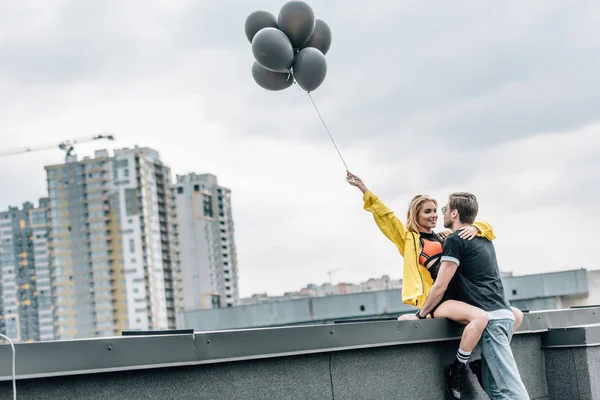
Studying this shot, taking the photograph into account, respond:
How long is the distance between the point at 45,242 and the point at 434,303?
468ft

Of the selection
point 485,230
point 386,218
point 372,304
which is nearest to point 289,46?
point 386,218

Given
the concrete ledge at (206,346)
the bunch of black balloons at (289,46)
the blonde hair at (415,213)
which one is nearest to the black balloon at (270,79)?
the bunch of black balloons at (289,46)

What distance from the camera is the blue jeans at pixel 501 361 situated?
546cm

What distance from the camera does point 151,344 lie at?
3932 mm

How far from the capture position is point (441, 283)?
18.3 ft

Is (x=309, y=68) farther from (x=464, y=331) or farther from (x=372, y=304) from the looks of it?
(x=372, y=304)

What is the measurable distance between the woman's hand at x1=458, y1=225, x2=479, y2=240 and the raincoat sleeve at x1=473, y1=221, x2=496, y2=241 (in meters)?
0.05

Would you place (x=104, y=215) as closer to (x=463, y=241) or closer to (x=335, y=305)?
(x=335, y=305)

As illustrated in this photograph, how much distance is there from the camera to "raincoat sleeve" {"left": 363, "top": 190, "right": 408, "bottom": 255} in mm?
6121

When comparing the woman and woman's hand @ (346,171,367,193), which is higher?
woman's hand @ (346,171,367,193)

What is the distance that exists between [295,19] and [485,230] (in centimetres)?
281

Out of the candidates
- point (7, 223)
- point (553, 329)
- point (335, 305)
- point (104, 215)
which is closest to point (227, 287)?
point (104, 215)

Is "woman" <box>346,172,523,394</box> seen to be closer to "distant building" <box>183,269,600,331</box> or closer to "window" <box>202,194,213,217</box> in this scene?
"distant building" <box>183,269,600,331</box>

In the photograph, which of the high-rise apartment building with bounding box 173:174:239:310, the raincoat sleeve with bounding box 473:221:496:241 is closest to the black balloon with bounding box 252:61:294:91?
the raincoat sleeve with bounding box 473:221:496:241
